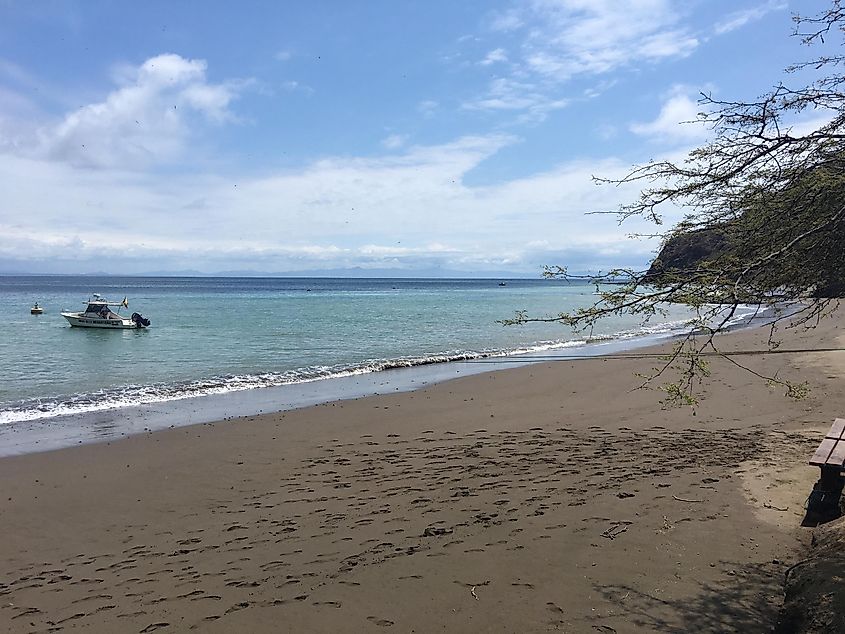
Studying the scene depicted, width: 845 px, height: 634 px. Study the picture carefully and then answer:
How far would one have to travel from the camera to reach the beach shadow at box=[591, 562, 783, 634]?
13.7 ft

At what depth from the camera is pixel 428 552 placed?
5.51 metres

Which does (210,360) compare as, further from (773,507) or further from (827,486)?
(827,486)

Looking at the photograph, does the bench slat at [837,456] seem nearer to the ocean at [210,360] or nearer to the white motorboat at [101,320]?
the ocean at [210,360]

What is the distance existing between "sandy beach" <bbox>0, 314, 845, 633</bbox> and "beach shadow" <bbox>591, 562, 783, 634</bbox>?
17mm

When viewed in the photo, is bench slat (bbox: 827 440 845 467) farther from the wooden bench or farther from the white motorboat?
the white motorboat

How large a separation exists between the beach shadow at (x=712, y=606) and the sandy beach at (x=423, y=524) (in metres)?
0.02

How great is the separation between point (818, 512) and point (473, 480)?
3.63m

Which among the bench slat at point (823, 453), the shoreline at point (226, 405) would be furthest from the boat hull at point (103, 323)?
the bench slat at point (823, 453)

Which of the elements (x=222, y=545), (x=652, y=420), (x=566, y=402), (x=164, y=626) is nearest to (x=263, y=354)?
(x=566, y=402)

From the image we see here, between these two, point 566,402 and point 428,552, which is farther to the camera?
point 566,402

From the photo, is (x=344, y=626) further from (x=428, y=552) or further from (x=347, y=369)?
(x=347, y=369)

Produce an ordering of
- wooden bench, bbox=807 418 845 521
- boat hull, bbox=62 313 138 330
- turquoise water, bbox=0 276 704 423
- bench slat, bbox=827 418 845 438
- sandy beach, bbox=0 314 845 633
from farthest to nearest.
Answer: boat hull, bbox=62 313 138 330 < turquoise water, bbox=0 276 704 423 < bench slat, bbox=827 418 845 438 < wooden bench, bbox=807 418 845 521 < sandy beach, bbox=0 314 845 633

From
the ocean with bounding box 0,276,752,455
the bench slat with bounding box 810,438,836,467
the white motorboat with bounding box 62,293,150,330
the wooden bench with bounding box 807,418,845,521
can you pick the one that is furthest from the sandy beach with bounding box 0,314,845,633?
the white motorboat with bounding box 62,293,150,330

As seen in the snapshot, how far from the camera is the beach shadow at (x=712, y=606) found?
164 inches
